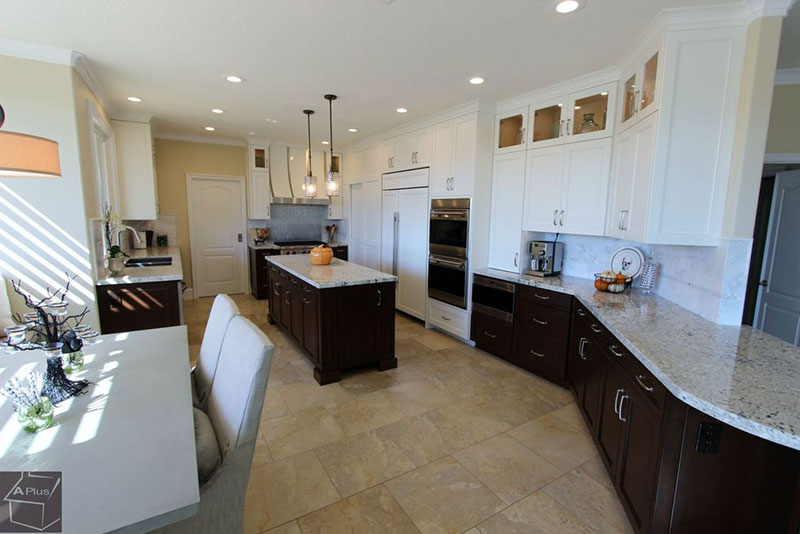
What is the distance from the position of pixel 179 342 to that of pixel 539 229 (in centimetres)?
305

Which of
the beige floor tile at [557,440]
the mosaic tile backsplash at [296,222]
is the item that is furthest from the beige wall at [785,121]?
the mosaic tile backsplash at [296,222]

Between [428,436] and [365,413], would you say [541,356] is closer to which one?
[428,436]

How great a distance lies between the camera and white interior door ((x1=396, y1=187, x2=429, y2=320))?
15.1 feet

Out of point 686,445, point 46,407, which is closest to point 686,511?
point 686,445

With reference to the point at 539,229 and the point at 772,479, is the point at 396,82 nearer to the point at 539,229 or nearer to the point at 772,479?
the point at 539,229

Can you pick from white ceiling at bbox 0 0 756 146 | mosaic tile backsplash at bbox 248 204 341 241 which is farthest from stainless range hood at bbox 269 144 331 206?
white ceiling at bbox 0 0 756 146

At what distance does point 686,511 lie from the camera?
1.43 metres

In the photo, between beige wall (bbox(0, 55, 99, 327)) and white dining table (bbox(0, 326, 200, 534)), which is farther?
beige wall (bbox(0, 55, 99, 327))

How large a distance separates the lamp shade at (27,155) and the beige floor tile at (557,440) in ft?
9.22

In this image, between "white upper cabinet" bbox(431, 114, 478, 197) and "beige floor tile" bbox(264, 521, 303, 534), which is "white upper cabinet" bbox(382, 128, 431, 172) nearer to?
"white upper cabinet" bbox(431, 114, 478, 197)

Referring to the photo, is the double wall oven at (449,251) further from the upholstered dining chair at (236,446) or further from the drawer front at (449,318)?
the upholstered dining chair at (236,446)

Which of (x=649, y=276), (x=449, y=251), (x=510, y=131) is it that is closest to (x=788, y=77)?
(x=649, y=276)

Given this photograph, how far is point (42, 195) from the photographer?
8.64 ft

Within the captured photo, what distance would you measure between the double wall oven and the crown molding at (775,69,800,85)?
8.21 ft
